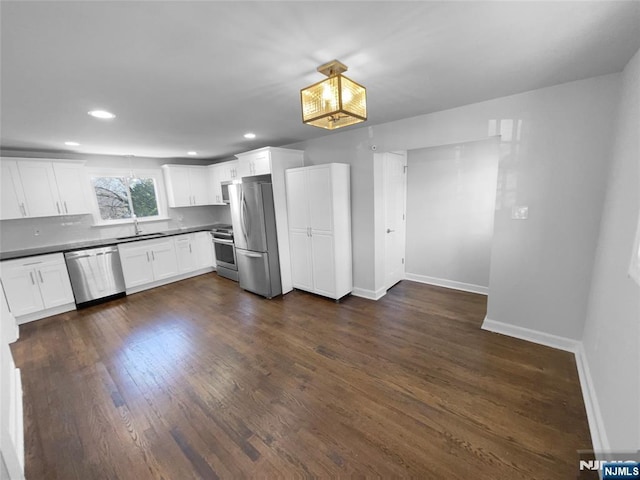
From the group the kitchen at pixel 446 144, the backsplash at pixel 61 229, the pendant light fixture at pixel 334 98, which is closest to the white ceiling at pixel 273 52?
the kitchen at pixel 446 144

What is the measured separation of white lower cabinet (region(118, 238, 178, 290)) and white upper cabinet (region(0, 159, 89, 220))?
3.16 feet

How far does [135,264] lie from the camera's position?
14.5 feet

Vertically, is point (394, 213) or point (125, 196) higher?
point (125, 196)

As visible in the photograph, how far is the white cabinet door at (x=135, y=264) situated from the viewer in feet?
14.1

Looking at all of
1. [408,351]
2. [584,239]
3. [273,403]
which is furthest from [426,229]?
[273,403]

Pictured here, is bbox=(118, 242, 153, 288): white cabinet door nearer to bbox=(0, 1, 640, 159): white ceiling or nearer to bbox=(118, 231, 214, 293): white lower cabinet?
bbox=(118, 231, 214, 293): white lower cabinet

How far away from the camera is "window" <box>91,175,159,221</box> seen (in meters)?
4.64

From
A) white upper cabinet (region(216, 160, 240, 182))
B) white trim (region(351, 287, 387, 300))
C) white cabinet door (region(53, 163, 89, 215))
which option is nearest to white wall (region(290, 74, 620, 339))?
white trim (region(351, 287, 387, 300))

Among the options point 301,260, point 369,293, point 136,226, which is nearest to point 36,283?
point 136,226

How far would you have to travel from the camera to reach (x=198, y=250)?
5316mm

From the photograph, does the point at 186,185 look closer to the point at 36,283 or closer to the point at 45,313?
the point at 36,283

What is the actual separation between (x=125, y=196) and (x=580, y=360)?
6974 millimetres

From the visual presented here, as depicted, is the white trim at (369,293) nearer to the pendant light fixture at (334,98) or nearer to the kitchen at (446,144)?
the kitchen at (446,144)

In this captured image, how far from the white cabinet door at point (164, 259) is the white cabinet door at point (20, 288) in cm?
147
